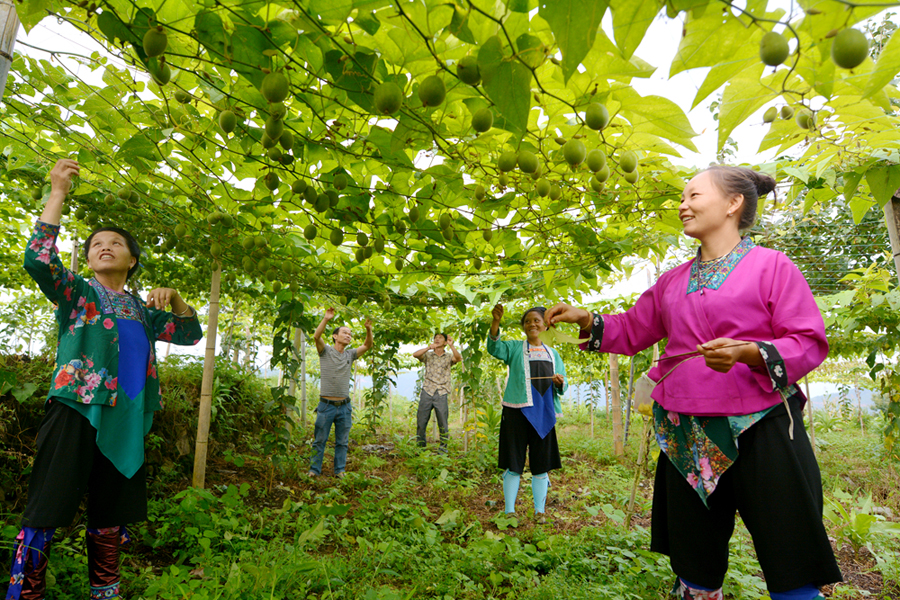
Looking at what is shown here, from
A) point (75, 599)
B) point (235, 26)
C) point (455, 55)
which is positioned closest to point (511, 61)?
point (455, 55)

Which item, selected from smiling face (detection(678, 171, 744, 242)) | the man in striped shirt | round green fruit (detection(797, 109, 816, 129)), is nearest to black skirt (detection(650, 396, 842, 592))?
smiling face (detection(678, 171, 744, 242))

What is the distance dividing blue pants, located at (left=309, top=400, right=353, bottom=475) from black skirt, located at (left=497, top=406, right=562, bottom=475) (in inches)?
74.3

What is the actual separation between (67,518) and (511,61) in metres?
2.00

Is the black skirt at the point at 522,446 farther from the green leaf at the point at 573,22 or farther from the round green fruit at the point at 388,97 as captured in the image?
the green leaf at the point at 573,22

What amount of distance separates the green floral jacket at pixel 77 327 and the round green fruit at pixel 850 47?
217 centimetres

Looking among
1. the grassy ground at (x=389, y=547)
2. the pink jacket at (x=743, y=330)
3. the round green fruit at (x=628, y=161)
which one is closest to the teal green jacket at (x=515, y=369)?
the grassy ground at (x=389, y=547)

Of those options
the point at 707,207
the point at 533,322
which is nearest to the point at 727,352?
the point at 707,207

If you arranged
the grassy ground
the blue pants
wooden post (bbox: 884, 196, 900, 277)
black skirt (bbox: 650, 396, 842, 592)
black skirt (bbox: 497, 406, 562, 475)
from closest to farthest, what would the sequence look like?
black skirt (bbox: 650, 396, 842, 592)
wooden post (bbox: 884, 196, 900, 277)
the grassy ground
black skirt (bbox: 497, 406, 562, 475)
the blue pants

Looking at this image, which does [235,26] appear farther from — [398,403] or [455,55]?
[398,403]

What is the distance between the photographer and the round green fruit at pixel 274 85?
3.43 feet

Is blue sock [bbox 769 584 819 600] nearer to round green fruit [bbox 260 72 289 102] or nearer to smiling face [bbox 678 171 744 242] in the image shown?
smiling face [bbox 678 171 744 242]

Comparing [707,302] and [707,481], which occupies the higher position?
[707,302]

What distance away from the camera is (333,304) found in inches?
164

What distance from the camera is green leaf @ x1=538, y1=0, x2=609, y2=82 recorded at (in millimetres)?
666
